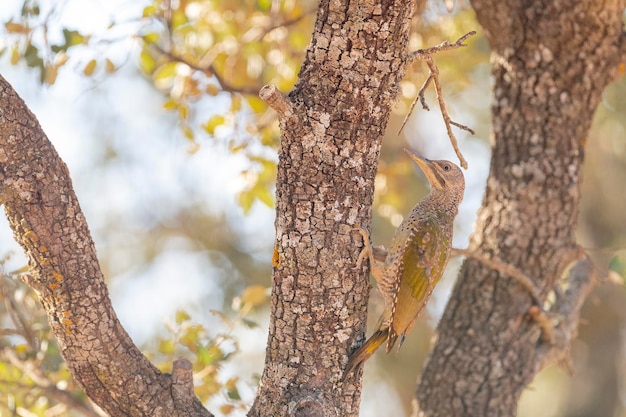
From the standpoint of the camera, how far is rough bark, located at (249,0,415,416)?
2059 mm

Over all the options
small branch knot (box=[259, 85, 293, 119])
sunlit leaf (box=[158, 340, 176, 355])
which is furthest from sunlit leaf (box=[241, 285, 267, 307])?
small branch knot (box=[259, 85, 293, 119])

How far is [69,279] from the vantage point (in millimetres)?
2113

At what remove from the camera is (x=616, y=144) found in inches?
264

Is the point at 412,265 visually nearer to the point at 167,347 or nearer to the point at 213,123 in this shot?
the point at 167,347

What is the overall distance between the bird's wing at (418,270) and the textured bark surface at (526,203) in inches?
21.8

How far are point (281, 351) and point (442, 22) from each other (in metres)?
2.77

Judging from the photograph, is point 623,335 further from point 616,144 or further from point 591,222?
point 616,144

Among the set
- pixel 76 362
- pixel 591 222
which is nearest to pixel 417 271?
pixel 76 362

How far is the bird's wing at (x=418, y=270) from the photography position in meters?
2.64

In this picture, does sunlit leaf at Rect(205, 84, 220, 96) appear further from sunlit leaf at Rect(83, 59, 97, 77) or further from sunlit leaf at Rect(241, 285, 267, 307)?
sunlit leaf at Rect(241, 285, 267, 307)

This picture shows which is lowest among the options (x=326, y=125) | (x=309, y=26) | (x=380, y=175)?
(x=326, y=125)

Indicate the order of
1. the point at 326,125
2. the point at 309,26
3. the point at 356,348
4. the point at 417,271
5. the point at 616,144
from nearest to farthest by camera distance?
the point at 326,125 < the point at 356,348 < the point at 417,271 < the point at 309,26 < the point at 616,144

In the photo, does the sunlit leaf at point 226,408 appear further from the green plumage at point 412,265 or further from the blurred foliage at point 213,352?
the green plumage at point 412,265

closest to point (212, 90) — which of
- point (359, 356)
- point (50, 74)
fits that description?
point (50, 74)
